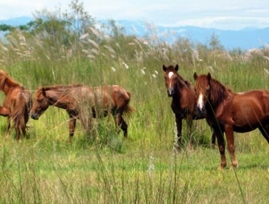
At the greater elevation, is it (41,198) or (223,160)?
(41,198)

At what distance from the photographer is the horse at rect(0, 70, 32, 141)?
12.1m

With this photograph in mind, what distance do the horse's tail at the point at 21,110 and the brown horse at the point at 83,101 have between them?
21 centimetres

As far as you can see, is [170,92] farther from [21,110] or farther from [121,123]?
[21,110]

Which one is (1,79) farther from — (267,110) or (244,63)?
(244,63)

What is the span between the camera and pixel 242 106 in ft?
32.3

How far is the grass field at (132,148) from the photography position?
6.30 m

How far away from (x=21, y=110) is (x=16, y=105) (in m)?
0.12

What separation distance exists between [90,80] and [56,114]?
4.26 ft

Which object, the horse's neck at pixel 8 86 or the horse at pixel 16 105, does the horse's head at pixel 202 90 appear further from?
the horse's neck at pixel 8 86

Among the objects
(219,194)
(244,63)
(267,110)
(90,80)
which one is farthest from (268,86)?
(219,194)

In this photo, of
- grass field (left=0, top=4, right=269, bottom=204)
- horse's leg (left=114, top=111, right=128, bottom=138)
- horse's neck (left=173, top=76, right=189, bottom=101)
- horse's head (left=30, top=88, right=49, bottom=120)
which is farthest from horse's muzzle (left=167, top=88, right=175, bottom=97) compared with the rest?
horse's head (left=30, top=88, right=49, bottom=120)

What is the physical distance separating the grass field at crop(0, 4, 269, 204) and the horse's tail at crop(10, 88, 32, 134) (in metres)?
0.23

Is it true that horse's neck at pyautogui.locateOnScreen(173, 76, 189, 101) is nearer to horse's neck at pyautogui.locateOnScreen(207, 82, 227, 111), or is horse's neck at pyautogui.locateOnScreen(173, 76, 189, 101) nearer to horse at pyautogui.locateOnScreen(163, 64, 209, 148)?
horse at pyautogui.locateOnScreen(163, 64, 209, 148)

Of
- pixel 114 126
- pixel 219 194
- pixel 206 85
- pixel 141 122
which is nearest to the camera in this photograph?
pixel 219 194
